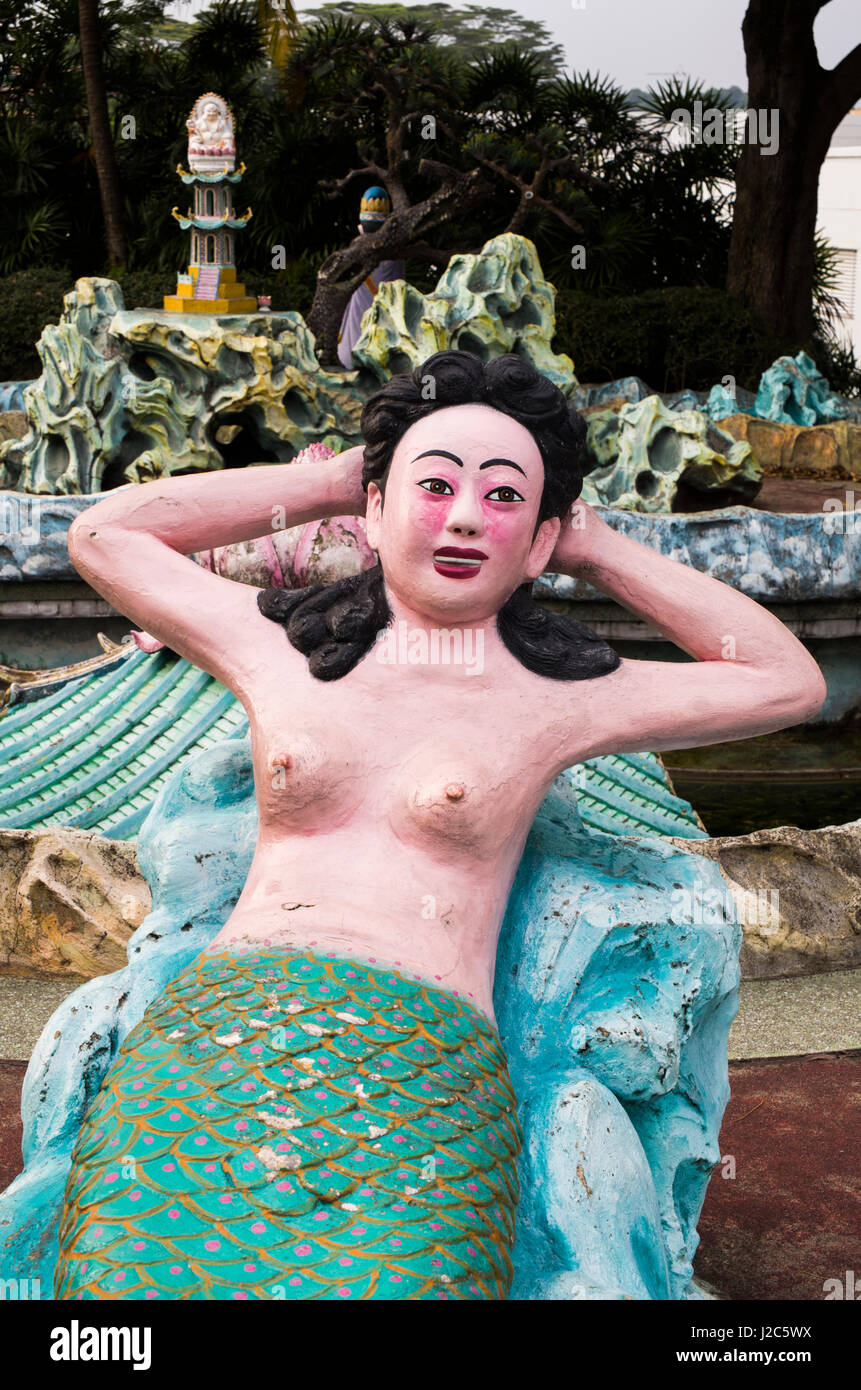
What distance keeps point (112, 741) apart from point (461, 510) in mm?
2996

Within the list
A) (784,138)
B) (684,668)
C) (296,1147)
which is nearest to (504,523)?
(684,668)

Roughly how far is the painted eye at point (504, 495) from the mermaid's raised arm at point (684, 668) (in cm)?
19

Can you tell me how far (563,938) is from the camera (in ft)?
9.04

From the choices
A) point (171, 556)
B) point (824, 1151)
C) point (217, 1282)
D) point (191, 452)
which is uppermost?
point (191, 452)

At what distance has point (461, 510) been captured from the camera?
2.58 metres

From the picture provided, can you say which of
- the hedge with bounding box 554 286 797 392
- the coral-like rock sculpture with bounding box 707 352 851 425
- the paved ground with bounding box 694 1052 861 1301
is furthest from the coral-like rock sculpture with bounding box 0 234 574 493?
the hedge with bounding box 554 286 797 392

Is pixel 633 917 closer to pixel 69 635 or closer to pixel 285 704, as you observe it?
pixel 285 704

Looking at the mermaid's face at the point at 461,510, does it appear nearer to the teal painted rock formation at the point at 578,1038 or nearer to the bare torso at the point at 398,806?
the bare torso at the point at 398,806

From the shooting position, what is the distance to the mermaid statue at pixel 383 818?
6.92 ft

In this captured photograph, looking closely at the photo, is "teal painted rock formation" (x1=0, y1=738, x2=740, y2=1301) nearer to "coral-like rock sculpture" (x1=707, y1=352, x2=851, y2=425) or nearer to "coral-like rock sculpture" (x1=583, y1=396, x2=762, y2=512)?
"coral-like rock sculpture" (x1=583, y1=396, x2=762, y2=512)

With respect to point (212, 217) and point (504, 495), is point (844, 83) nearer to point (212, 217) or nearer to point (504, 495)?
point (212, 217)

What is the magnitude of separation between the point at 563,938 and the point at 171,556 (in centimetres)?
94

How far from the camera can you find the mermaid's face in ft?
8.53

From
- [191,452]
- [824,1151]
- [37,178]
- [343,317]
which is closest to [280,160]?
[37,178]
